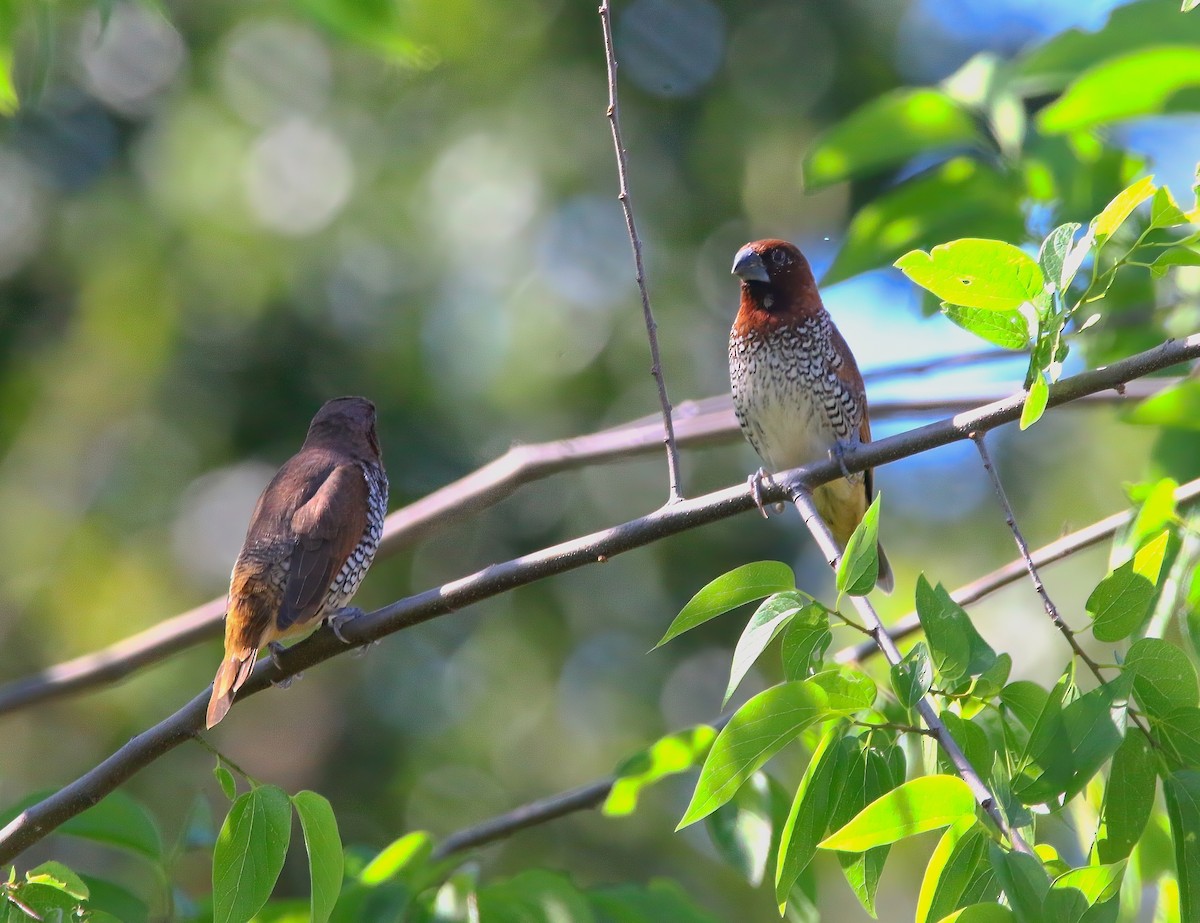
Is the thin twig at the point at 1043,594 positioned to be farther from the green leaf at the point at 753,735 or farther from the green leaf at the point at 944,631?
the green leaf at the point at 753,735

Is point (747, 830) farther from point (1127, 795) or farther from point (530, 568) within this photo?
point (1127, 795)

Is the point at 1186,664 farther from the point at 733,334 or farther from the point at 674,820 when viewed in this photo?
the point at 674,820

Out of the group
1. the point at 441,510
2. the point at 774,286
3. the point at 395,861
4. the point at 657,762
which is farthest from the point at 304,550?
the point at 774,286

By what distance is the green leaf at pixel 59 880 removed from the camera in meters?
2.23

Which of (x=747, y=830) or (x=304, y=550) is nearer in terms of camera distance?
(x=747, y=830)

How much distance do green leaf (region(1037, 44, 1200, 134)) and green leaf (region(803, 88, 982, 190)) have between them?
1.88 ft

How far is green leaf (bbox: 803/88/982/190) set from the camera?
3.67 metres

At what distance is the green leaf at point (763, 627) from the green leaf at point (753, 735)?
0.05m

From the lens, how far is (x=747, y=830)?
300 cm

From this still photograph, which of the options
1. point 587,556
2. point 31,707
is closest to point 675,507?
point 587,556

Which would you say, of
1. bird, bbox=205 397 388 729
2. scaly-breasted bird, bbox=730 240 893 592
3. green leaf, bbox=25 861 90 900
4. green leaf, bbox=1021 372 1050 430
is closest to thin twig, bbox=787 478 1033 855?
green leaf, bbox=1021 372 1050 430

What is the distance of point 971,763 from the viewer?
1947mm

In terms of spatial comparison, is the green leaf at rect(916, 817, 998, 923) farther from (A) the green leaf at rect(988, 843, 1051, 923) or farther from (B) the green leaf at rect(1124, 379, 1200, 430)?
(B) the green leaf at rect(1124, 379, 1200, 430)

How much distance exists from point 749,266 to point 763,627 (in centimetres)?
317
